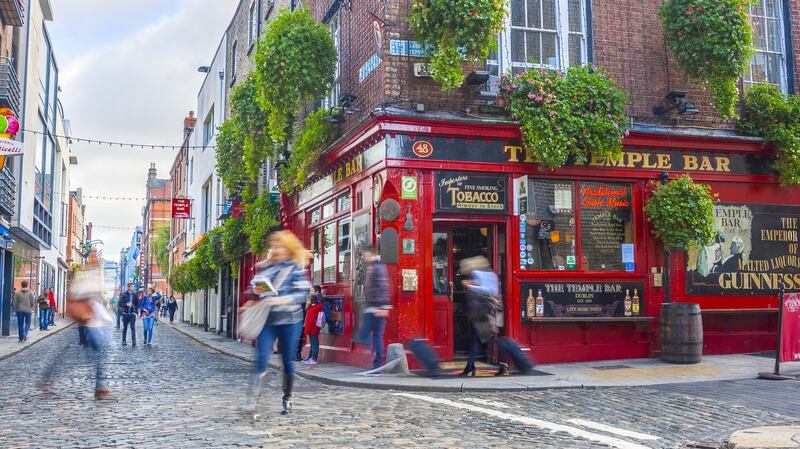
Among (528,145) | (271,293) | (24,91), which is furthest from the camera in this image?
(24,91)

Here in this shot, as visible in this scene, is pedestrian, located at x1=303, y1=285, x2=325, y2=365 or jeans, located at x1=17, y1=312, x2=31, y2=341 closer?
pedestrian, located at x1=303, y1=285, x2=325, y2=365

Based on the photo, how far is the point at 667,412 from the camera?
752 cm

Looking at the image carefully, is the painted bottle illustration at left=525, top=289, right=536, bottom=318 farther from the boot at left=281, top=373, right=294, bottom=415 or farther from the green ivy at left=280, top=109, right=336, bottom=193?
the boot at left=281, top=373, right=294, bottom=415

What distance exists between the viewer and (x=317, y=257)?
639 inches

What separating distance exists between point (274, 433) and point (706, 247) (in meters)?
9.95

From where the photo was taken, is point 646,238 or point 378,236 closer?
point 378,236

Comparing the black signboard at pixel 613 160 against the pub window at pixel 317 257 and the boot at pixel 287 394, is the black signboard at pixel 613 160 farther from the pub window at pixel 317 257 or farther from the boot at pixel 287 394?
the boot at pixel 287 394

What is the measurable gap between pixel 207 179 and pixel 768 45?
24.3 metres

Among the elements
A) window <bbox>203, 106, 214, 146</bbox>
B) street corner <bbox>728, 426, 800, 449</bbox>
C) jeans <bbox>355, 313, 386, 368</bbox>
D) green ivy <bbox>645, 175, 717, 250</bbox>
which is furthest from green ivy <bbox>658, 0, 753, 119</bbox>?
window <bbox>203, 106, 214, 146</bbox>

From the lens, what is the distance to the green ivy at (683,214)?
12.4m

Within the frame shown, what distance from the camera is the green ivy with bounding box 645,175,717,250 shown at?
1237 cm

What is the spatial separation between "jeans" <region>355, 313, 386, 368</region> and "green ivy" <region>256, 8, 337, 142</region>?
542 centimetres

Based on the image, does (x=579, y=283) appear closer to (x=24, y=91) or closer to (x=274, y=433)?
(x=274, y=433)

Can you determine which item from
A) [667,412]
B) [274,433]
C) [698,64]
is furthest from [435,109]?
[274,433]
